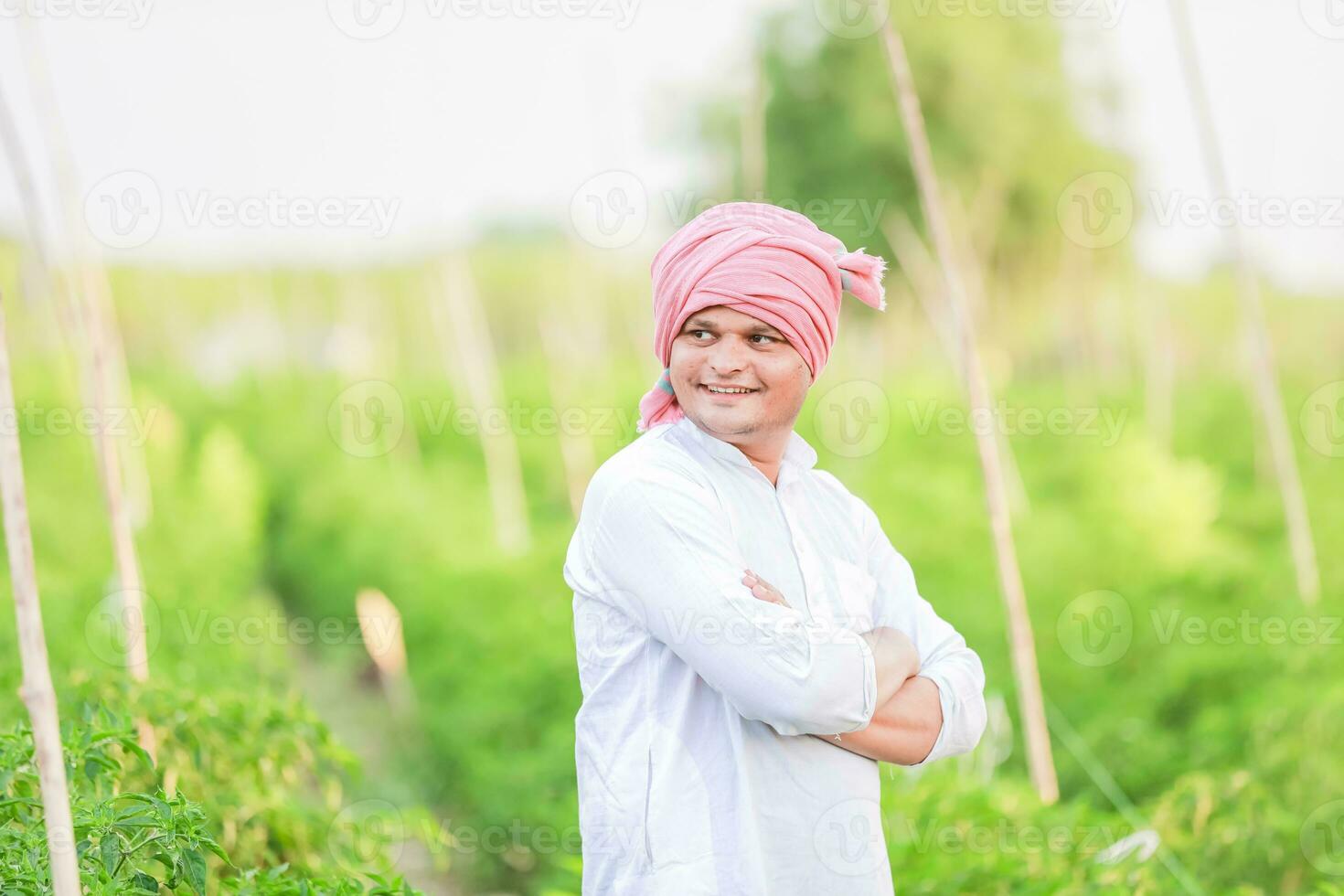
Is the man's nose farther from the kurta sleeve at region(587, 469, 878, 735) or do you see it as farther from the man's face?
the kurta sleeve at region(587, 469, 878, 735)

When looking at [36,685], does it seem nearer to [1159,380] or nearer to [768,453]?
[768,453]

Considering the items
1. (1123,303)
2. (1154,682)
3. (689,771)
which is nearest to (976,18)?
(1123,303)

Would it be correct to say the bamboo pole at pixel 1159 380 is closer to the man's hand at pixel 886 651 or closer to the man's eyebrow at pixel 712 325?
the man's hand at pixel 886 651

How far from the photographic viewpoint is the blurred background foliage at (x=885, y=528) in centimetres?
370

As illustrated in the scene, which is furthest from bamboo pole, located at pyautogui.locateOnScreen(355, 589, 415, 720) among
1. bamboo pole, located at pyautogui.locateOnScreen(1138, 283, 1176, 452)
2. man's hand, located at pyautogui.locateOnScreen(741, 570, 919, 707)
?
bamboo pole, located at pyautogui.locateOnScreen(1138, 283, 1176, 452)

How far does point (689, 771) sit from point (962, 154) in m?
13.1

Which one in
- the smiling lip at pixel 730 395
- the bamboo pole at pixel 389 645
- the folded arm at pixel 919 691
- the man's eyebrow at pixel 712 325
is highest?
the man's eyebrow at pixel 712 325

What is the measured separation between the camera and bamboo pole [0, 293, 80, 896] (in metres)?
1.45

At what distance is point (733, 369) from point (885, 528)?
7453 millimetres

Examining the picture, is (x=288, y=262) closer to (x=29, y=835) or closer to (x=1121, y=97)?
(x=1121, y=97)

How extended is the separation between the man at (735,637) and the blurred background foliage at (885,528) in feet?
3.92

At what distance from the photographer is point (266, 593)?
38.5ft

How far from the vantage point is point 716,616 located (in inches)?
60.0

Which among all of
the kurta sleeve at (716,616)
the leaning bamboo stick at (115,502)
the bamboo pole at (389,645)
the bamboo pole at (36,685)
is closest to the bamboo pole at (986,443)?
the kurta sleeve at (716,616)
